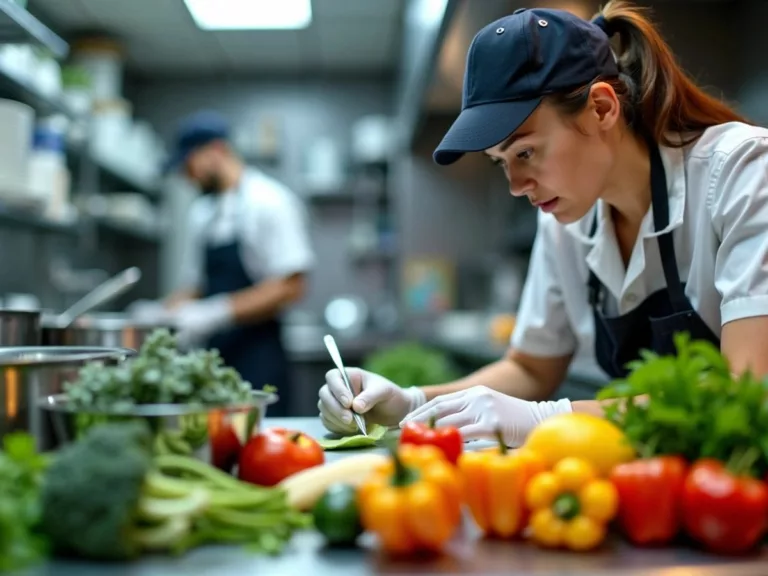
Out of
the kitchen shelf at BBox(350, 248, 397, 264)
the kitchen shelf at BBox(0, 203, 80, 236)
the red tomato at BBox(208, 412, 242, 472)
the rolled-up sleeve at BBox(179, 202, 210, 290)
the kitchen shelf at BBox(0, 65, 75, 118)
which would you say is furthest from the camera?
the kitchen shelf at BBox(350, 248, 397, 264)

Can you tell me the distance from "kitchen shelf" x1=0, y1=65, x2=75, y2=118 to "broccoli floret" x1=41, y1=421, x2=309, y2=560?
2.31 meters

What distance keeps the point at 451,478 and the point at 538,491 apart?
9 centimetres

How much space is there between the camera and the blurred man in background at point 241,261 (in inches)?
130

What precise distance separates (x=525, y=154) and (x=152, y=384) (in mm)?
777

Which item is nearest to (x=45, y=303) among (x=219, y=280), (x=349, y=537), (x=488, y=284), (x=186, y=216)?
(x=219, y=280)

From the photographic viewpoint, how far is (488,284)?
506 cm

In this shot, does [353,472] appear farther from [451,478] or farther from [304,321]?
[304,321]

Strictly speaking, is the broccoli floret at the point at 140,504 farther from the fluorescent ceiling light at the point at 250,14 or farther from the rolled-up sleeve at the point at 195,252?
the fluorescent ceiling light at the point at 250,14

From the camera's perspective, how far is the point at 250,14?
187 inches

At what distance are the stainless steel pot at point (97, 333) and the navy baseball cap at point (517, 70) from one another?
870mm

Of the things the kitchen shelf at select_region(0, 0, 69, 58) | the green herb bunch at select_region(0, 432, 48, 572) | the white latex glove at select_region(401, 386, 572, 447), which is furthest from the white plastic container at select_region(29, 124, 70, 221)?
the green herb bunch at select_region(0, 432, 48, 572)

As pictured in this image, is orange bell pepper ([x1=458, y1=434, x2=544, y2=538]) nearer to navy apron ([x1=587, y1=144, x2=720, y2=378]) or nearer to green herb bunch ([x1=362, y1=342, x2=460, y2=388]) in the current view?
navy apron ([x1=587, y1=144, x2=720, y2=378])

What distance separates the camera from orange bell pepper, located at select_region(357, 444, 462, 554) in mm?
704

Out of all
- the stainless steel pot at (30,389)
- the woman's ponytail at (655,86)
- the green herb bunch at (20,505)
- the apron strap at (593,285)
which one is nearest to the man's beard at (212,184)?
the apron strap at (593,285)
